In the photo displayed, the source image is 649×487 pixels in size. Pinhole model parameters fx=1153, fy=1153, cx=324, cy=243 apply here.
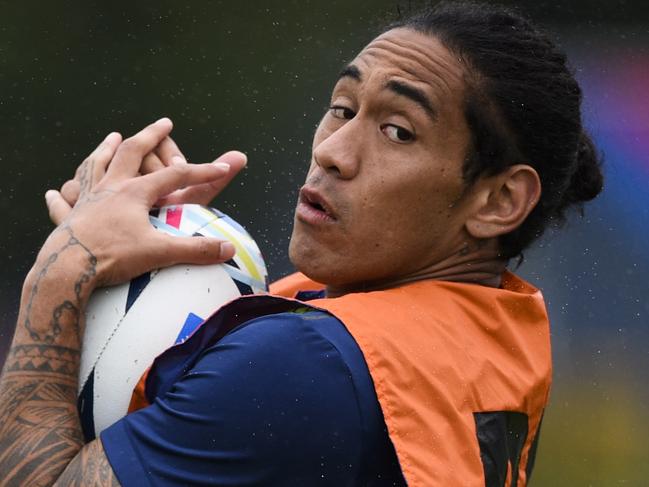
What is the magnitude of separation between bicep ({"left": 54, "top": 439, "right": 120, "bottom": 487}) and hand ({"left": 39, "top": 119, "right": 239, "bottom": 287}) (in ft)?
1.44

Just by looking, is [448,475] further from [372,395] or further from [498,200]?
[498,200]

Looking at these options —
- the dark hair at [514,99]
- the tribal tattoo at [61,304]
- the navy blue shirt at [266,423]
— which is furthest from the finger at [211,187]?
the navy blue shirt at [266,423]

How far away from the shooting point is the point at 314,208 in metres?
2.74

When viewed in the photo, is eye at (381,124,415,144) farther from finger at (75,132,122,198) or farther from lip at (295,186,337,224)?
finger at (75,132,122,198)

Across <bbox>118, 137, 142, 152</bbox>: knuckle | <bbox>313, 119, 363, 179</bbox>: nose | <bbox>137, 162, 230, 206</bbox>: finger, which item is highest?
<bbox>313, 119, 363, 179</bbox>: nose

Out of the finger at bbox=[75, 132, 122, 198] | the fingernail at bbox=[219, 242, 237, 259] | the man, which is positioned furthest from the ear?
the finger at bbox=[75, 132, 122, 198]

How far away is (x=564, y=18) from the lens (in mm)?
6855

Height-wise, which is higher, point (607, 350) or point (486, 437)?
point (486, 437)

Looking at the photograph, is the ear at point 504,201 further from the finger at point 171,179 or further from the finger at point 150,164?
the finger at point 150,164

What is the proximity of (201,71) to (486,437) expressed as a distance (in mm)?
5803

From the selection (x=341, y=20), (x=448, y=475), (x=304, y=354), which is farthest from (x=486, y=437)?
(x=341, y=20)

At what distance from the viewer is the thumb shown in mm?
2572

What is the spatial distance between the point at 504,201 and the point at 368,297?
0.55m

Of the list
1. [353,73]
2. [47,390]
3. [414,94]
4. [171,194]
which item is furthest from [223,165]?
[47,390]
